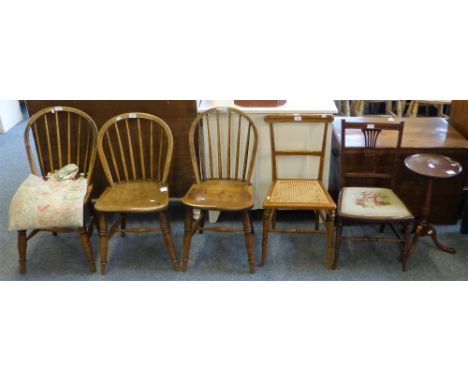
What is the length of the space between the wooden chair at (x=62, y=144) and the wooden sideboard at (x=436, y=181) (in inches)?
66.7

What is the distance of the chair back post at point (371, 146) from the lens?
A: 8.03 ft

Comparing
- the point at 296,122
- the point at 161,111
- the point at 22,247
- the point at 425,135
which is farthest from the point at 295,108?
the point at 22,247

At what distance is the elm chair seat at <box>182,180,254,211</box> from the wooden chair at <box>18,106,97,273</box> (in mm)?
684

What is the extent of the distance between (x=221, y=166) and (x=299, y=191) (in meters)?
0.57

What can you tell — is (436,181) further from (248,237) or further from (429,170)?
(248,237)

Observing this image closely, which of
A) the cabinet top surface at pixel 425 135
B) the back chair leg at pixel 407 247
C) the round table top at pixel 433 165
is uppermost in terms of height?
the cabinet top surface at pixel 425 135

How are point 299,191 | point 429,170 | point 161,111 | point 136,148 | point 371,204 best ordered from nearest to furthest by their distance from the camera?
point 429,170 < point 371,204 < point 299,191 < point 161,111 < point 136,148

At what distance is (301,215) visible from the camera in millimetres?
3160

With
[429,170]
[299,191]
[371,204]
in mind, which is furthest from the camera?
[299,191]

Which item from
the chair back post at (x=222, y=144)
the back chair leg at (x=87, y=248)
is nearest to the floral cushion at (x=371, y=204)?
the chair back post at (x=222, y=144)

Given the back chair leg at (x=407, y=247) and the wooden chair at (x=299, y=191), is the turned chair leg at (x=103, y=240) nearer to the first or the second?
the wooden chair at (x=299, y=191)

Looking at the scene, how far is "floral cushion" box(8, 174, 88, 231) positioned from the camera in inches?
93.2

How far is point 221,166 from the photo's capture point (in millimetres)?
2789
